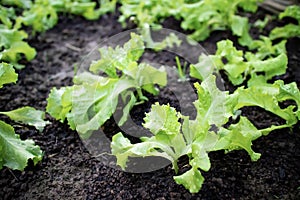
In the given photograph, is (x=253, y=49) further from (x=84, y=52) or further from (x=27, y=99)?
(x=27, y=99)

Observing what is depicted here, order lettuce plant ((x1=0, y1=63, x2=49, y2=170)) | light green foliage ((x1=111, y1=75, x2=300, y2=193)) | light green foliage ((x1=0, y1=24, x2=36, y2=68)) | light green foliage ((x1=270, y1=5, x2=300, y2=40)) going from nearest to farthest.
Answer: light green foliage ((x1=111, y1=75, x2=300, y2=193)) < lettuce plant ((x1=0, y1=63, x2=49, y2=170)) < light green foliage ((x1=0, y1=24, x2=36, y2=68)) < light green foliage ((x1=270, y1=5, x2=300, y2=40))

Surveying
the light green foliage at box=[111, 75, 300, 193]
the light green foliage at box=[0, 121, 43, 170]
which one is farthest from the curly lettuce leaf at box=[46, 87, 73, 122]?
the light green foliage at box=[111, 75, 300, 193]

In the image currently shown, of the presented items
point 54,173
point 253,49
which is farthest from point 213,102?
point 253,49

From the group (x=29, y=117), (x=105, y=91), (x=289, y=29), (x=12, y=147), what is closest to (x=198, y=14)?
(x=289, y=29)

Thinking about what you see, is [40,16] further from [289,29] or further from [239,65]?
[289,29]

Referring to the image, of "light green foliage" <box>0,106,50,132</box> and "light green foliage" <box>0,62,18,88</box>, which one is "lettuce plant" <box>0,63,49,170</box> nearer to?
"light green foliage" <box>0,62,18,88</box>

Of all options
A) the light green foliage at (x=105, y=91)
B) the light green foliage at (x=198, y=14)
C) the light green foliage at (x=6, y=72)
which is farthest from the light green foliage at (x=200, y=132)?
the light green foliage at (x=198, y=14)
